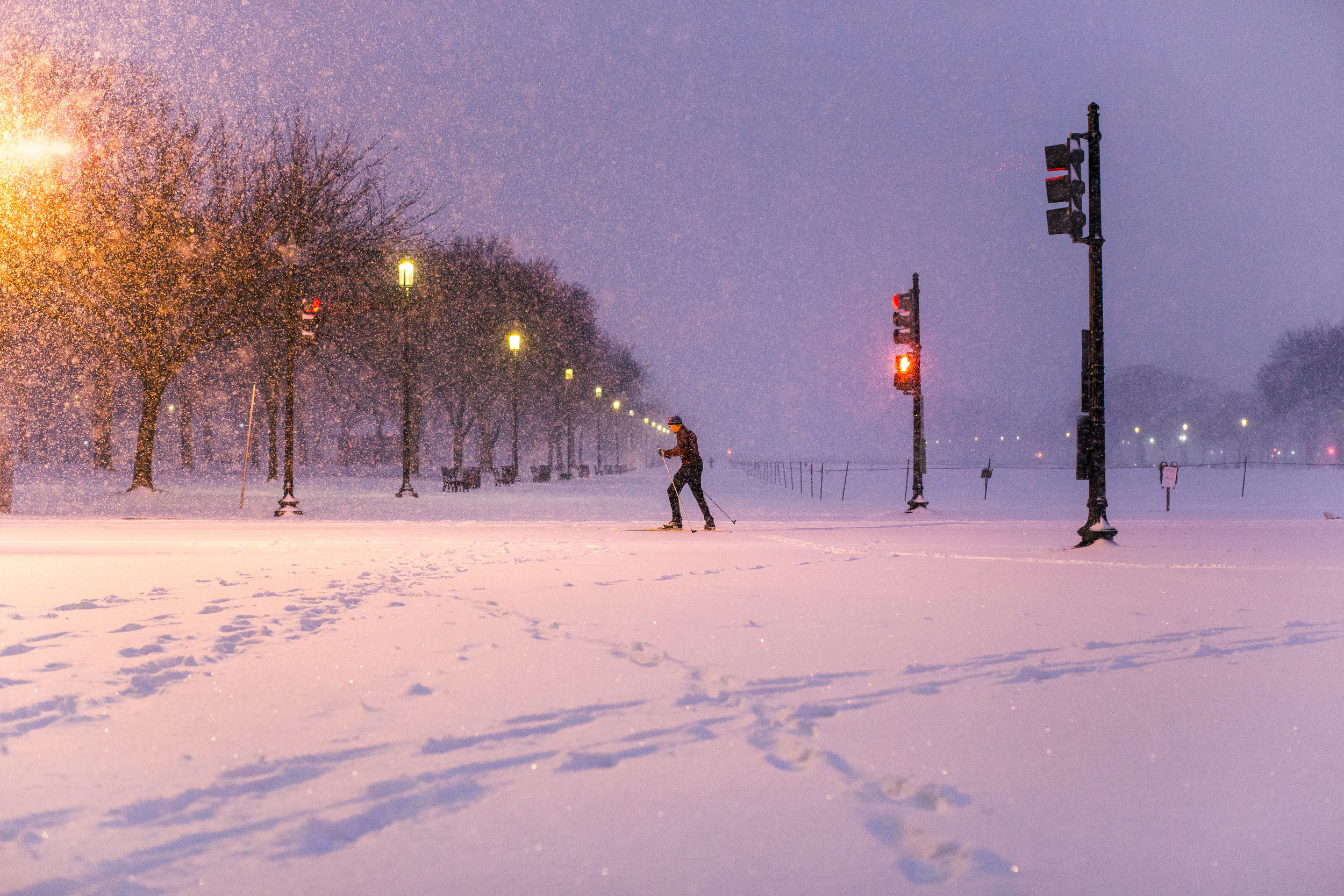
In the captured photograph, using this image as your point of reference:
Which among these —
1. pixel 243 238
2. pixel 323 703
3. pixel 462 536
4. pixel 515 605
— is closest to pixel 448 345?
pixel 243 238

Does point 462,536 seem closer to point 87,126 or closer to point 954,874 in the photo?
point 954,874

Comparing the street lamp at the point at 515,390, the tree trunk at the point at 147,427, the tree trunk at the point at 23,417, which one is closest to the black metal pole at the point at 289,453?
the tree trunk at the point at 147,427

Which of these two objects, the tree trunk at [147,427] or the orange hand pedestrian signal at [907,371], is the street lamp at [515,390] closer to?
the tree trunk at [147,427]

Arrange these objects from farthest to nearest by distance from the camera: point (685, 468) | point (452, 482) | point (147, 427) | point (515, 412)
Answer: point (515, 412)
point (452, 482)
point (147, 427)
point (685, 468)

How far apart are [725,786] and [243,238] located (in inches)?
1101

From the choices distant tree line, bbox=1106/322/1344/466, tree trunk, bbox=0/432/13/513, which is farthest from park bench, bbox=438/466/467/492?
distant tree line, bbox=1106/322/1344/466

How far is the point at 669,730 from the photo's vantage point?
496cm

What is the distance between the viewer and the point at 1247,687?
5863mm

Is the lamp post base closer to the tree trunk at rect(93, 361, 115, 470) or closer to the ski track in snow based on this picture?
the ski track in snow

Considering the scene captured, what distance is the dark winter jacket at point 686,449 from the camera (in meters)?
18.3

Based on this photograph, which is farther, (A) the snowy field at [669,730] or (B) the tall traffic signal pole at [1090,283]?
(B) the tall traffic signal pole at [1090,283]

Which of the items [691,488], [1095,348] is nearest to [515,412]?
[691,488]

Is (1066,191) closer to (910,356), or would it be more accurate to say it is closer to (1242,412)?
(910,356)

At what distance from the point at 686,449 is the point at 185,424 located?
36.9 m
